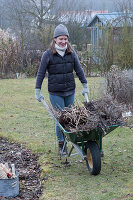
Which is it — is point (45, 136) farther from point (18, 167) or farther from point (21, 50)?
point (21, 50)

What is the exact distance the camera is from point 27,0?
24547 millimetres

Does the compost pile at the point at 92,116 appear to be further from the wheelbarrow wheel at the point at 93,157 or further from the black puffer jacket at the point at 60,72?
the black puffer jacket at the point at 60,72

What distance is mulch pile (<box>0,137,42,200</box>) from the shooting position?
4.03m

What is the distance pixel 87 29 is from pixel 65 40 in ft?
70.0

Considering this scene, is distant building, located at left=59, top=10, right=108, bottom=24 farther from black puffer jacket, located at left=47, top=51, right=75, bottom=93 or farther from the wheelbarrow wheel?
the wheelbarrow wheel

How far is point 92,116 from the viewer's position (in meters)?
4.12

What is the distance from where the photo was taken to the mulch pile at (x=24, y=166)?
4032 millimetres

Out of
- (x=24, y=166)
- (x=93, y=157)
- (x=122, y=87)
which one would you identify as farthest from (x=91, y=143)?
(x=122, y=87)

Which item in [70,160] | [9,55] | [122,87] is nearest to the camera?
[70,160]

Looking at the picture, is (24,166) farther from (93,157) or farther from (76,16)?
(76,16)

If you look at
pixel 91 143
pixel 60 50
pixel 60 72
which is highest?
pixel 60 50

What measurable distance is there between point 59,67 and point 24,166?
1487mm

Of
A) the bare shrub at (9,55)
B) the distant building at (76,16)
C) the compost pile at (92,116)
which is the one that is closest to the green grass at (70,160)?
the compost pile at (92,116)

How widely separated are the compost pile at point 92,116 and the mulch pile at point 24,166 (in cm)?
81
